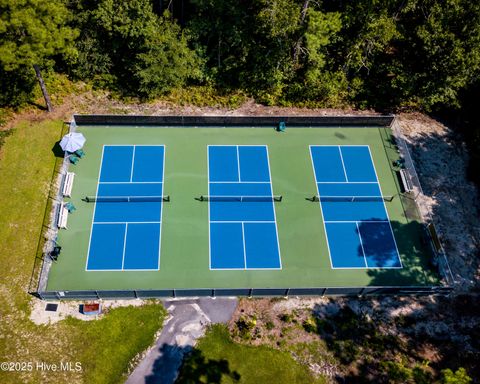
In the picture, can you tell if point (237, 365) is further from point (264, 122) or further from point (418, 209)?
point (264, 122)

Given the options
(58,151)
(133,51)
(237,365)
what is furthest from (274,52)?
(237,365)

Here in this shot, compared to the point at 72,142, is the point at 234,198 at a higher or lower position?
lower

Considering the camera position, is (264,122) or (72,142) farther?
(264,122)

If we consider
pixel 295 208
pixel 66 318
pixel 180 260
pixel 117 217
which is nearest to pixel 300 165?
pixel 295 208

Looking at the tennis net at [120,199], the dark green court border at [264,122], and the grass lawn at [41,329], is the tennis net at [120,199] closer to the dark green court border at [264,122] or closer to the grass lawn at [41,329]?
the grass lawn at [41,329]

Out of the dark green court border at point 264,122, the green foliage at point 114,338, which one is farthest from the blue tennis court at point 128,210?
the green foliage at point 114,338

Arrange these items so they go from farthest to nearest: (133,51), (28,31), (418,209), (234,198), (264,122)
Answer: (133,51)
(264,122)
(418,209)
(234,198)
(28,31)

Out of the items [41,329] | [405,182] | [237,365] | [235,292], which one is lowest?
[237,365]
